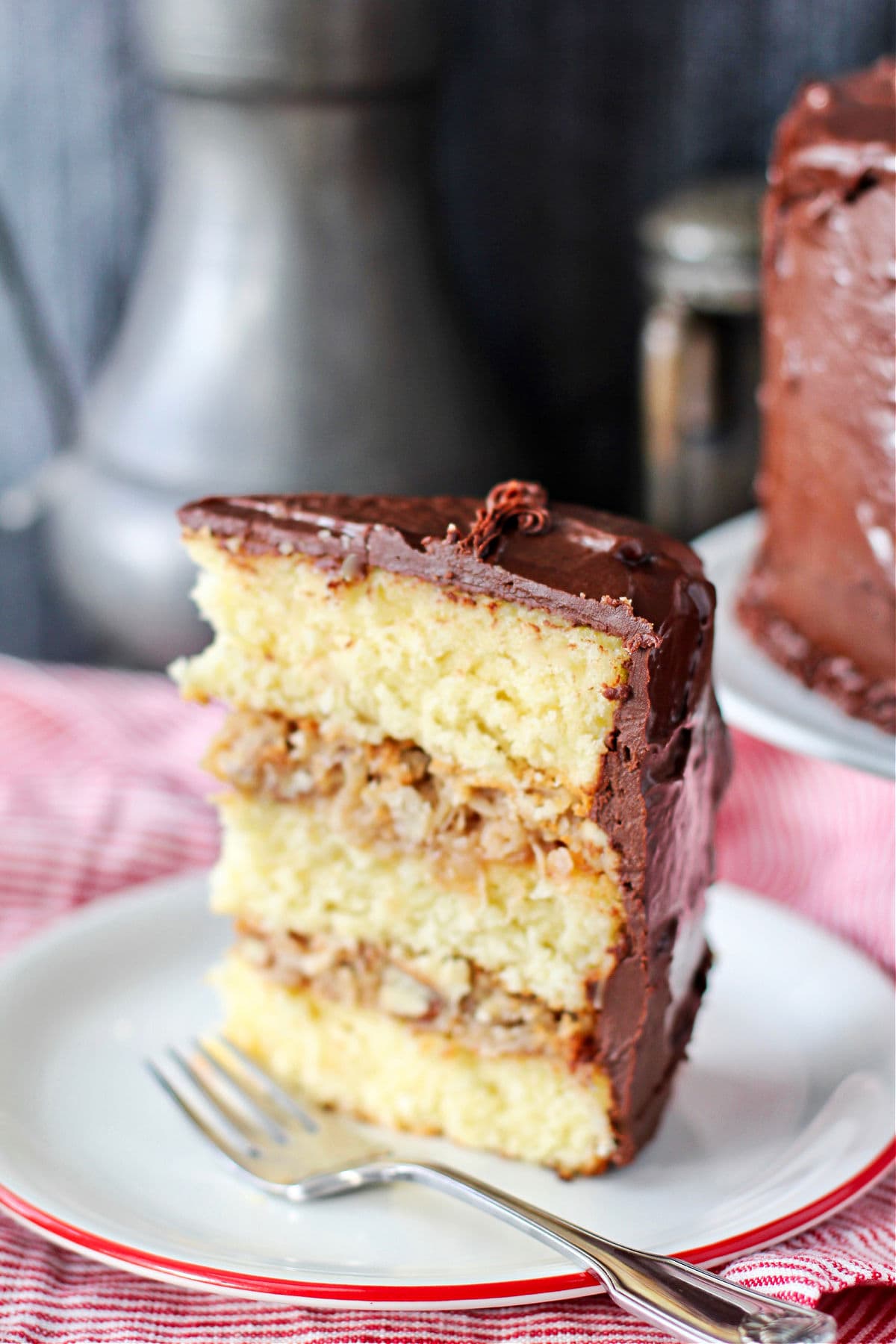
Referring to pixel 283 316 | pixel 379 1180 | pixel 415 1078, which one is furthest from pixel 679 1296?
pixel 283 316

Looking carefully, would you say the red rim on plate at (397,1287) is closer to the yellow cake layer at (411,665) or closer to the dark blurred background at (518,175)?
the yellow cake layer at (411,665)

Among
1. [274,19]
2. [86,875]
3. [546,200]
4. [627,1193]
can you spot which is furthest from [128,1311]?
[546,200]

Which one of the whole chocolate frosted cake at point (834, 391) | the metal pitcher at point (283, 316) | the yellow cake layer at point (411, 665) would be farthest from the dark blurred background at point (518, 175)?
the yellow cake layer at point (411, 665)

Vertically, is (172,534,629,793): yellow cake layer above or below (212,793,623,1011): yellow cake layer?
above

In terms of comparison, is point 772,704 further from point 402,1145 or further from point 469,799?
point 402,1145

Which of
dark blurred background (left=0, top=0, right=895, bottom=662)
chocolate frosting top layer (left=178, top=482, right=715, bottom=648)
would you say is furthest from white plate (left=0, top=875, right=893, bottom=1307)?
dark blurred background (left=0, top=0, right=895, bottom=662)

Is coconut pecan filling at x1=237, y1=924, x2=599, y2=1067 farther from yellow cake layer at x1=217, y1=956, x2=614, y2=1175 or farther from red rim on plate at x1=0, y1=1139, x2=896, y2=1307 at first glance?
red rim on plate at x1=0, y1=1139, x2=896, y2=1307
